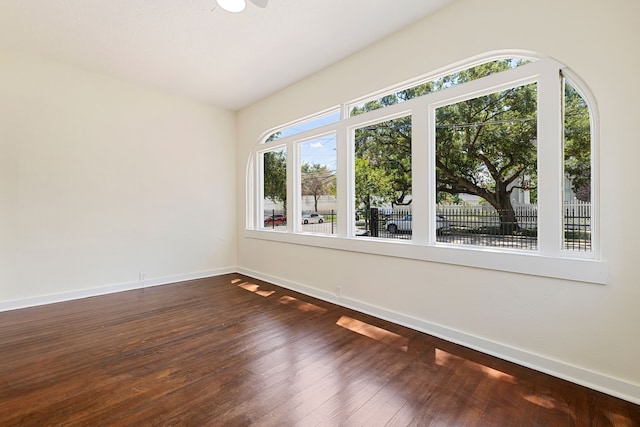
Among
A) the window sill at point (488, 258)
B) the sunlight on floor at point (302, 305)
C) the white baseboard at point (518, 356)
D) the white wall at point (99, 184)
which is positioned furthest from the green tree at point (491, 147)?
the white wall at point (99, 184)

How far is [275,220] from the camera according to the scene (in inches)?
193

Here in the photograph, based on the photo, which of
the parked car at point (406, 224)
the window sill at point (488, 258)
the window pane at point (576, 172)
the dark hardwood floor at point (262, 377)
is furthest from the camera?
the parked car at point (406, 224)

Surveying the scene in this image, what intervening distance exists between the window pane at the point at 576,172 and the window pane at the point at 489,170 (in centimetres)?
20

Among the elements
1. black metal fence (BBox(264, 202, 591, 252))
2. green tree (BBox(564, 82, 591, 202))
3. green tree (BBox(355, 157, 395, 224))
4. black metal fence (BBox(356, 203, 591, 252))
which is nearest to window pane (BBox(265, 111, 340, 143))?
green tree (BBox(355, 157, 395, 224))

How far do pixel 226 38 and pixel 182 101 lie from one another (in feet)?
6.91

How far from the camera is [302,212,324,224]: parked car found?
4.07 meters

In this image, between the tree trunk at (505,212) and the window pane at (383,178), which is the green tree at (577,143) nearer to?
the tree trunk at (505,212)

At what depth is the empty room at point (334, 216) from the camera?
1.91 m

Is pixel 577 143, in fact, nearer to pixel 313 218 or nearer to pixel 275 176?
pixel 313 218

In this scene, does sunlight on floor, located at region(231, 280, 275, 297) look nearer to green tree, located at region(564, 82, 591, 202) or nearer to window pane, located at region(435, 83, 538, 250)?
window pane, located at region(435, 83, 538, 250)

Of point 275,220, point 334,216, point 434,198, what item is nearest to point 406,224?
point 434,198

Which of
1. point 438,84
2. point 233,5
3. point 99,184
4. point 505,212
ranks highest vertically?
point 233,5

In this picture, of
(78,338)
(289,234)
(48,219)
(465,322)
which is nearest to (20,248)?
(48,219)

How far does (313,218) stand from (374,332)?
1.85m
